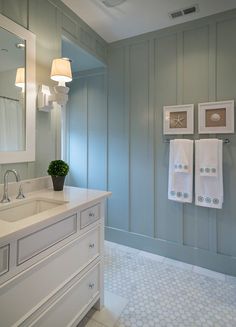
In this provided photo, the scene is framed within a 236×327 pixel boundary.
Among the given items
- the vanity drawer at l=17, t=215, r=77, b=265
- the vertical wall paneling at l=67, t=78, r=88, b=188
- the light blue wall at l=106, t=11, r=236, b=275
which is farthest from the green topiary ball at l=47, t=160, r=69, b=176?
the vertical wall paneling at l=67, t=78, r=88, b=188

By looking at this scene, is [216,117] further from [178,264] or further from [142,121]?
[178,264]

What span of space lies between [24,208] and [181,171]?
1.53 metres

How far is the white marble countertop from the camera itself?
0.95 m

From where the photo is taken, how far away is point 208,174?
2.11 meters

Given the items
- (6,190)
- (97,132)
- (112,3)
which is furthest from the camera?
(97,132)

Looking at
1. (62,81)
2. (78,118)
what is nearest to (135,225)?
(78,118)

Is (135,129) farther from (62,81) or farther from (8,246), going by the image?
(8,246)

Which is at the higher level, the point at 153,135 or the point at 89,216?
the point at 153,135

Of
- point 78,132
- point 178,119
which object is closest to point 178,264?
point 178,119

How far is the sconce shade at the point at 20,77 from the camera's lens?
1607 mm

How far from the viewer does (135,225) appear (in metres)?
2.65

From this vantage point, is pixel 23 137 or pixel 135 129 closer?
pixel 23 137

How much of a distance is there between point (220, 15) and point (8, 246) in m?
2.62

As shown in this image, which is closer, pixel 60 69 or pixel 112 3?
pixel 60 69
